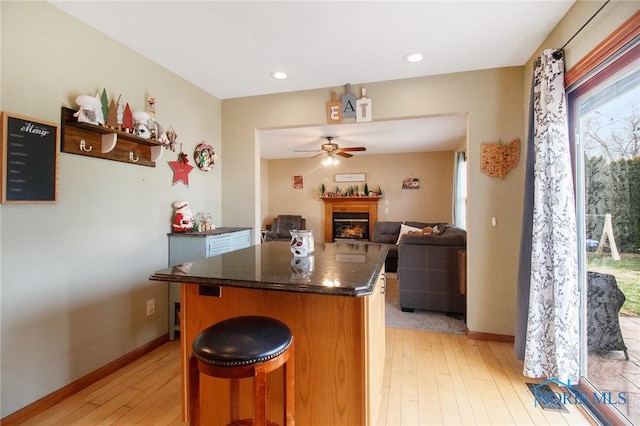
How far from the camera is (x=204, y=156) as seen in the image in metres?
2.98

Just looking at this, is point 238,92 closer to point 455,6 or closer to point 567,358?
point 455,6

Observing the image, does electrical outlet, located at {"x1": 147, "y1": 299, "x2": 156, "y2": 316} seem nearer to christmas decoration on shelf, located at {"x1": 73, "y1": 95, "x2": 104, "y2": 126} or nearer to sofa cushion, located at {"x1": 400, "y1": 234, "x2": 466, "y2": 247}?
christmas decoration on shelf, located at {"x1": 73, "y1": 95, "x2": 104, "y2": 126}

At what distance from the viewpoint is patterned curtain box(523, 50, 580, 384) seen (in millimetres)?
1799

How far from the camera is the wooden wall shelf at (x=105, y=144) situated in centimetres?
181

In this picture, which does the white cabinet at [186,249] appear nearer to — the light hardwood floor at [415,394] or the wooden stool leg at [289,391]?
the light hardwood floor at [415,394]

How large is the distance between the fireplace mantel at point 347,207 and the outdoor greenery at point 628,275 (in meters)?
4.91

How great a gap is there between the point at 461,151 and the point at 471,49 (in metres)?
3.53

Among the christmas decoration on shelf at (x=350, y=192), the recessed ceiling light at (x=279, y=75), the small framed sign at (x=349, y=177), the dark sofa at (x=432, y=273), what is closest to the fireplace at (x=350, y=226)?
the christmas decoration on shelf at (x=350, y=192)

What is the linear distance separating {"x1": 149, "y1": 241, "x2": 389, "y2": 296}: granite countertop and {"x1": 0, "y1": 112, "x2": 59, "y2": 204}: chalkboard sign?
996mm

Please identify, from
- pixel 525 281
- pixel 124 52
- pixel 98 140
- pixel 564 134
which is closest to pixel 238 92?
pixel 124 52

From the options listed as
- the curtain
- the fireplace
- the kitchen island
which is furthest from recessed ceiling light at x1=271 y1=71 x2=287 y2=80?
the fireplace

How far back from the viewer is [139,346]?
Result: 7.70 ft

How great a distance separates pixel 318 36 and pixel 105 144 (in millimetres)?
1683

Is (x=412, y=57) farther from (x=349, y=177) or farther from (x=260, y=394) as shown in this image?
(x=349, y=177)
